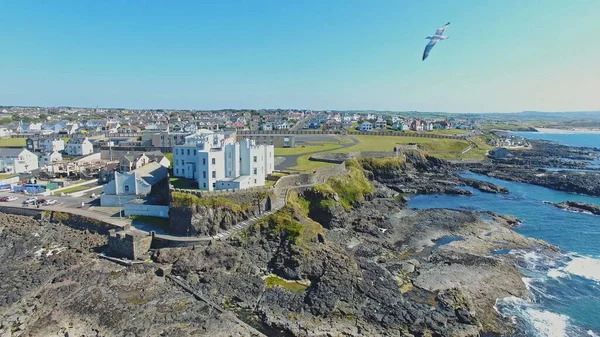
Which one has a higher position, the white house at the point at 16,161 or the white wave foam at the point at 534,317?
the white house at the point at 16,161

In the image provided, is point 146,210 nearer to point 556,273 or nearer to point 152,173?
point 152,173

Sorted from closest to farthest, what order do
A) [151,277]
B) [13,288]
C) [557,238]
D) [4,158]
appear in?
1. [13,288]
2. [151,277]
3. [557,238]
4. [4,158]

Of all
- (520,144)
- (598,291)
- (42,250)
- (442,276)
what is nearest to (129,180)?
(42,250)

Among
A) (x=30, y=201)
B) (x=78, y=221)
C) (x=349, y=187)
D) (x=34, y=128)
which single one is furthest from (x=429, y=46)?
(x=34, y=128)

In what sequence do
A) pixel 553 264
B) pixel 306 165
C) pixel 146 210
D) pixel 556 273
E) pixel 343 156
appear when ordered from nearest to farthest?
pixel 556 273 → pixel 553 264 → pixel 146 210 → pixel 306 165 → pixel 343 156

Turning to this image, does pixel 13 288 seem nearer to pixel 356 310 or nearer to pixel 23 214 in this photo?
pixel 23 214

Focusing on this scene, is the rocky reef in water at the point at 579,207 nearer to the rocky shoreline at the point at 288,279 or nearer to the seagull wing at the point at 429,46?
the rocky shoreline at the point at 288,279

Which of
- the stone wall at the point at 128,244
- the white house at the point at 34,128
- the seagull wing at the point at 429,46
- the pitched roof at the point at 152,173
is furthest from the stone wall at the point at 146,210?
the white house at the point at 34,128
